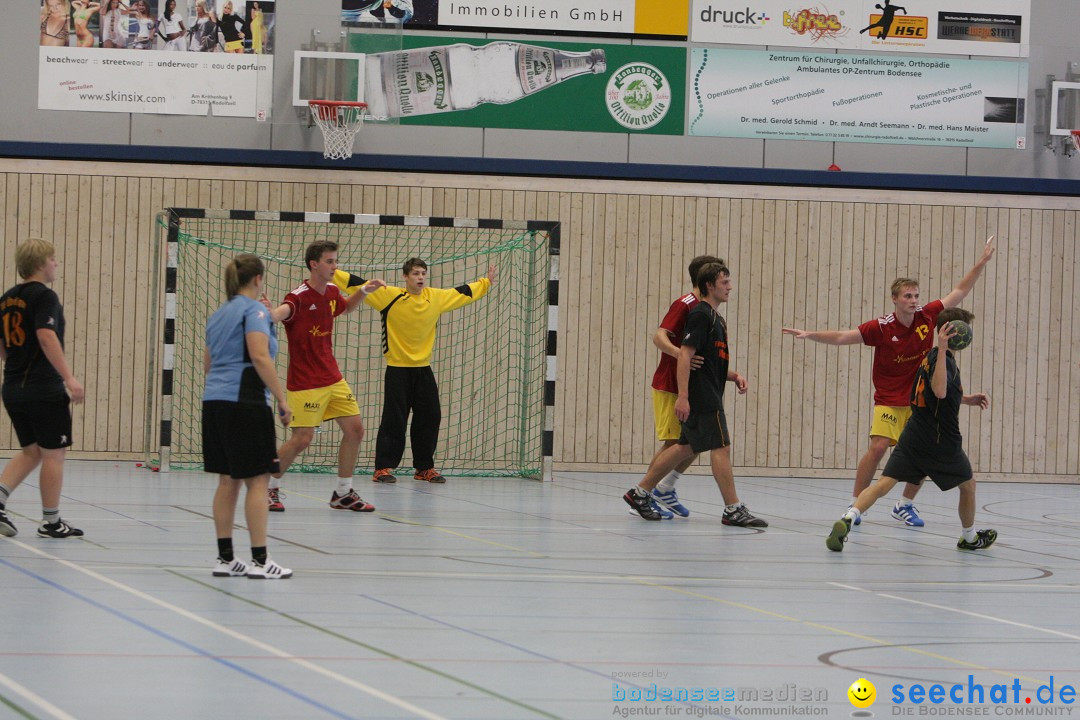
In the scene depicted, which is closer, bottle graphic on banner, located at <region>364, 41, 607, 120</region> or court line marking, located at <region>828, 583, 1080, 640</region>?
court line marking, located at <region>828, 583, 1080, 640</region>

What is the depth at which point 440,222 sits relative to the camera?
14188mm

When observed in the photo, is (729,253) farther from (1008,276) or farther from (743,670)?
(743,670)

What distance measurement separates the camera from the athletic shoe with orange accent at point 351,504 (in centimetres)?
1052

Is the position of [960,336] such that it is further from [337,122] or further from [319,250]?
[337,122]

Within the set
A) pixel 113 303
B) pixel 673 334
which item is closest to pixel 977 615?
pixel 673 334

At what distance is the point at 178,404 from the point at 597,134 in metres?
5.94

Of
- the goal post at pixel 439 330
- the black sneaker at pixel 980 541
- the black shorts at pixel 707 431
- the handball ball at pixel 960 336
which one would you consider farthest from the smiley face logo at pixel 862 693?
the goal post at pixel 439 330

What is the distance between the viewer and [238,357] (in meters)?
6.90

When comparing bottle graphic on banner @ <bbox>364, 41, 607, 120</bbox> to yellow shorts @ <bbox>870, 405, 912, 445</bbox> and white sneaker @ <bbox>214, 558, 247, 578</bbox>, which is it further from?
white sneaker @ <bbox>214, 558, 247, 578</bbox>

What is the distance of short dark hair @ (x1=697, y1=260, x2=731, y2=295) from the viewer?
1016 cm

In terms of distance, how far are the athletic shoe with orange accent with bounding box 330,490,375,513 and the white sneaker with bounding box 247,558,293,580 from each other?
11.7 feet

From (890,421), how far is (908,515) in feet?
2.66

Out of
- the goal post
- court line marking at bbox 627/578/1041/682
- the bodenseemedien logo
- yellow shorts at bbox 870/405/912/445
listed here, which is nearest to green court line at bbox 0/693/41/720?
court line marking at bbox 627/578/1041/682

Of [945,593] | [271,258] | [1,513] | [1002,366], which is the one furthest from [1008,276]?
[1,513]
